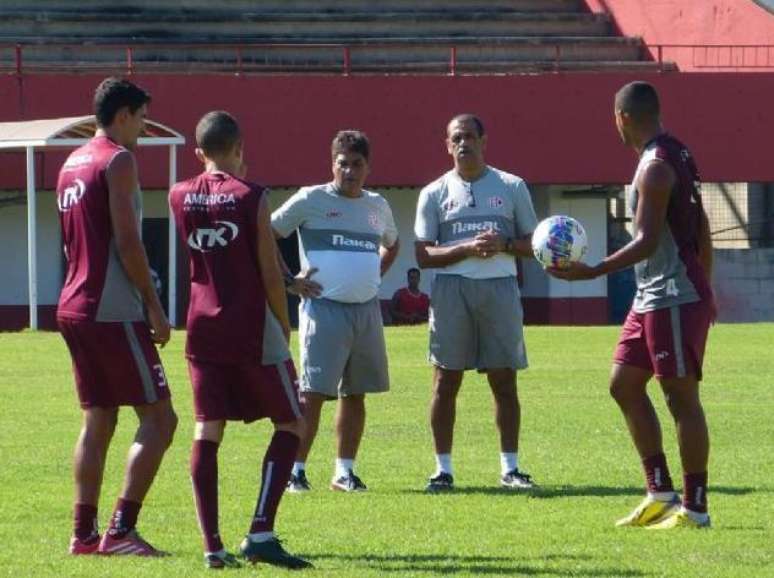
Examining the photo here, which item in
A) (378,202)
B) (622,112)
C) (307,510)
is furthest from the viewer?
(378,202)

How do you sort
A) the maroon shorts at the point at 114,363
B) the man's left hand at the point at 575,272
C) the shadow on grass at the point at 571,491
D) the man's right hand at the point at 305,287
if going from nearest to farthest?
the maroon shorts at the point at 114,363 → the man's left hand at the point at 575,272 → the shadow on grass at the point at 571,491 → the man's right hand at the point at 305,287

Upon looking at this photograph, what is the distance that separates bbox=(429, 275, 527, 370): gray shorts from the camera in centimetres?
1171

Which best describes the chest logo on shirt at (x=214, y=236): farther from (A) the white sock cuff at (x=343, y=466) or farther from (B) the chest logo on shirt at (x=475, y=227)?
(B) the chest logo on shirt at (x=475, y=227)

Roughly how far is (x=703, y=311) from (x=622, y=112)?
106cm

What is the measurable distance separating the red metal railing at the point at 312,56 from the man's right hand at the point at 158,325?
27340mm

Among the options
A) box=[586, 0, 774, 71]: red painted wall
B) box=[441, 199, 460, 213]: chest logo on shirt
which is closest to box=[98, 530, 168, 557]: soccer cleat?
box=[441, 199, 460, 213]: chest logo on shirt

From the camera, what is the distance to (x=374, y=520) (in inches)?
394

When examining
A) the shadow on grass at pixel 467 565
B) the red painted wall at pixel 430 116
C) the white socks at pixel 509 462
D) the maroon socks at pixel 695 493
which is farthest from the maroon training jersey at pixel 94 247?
the red painted wall at pixel 430 116

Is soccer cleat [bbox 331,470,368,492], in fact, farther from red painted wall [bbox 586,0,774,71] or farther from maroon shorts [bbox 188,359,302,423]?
red painted wall [bbox 586,0,774,71]

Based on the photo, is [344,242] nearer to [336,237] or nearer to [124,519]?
[336,237]

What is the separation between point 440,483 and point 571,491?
30.2 inches

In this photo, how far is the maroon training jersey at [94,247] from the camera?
856cm

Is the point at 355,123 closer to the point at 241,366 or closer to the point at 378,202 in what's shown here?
the point at 378,202

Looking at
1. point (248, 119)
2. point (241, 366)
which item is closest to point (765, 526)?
point (241, 366)
